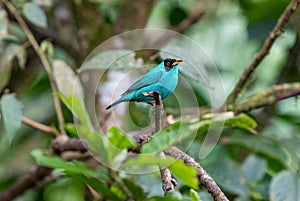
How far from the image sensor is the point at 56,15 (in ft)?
5.08

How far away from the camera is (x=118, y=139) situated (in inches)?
25.8

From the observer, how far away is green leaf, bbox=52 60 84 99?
0.95 m

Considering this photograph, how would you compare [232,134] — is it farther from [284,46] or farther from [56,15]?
[56,15]

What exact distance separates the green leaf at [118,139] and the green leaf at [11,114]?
26cm

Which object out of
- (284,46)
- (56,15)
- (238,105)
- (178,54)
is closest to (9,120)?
(178,54)

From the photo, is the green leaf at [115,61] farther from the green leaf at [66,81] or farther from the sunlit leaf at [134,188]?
the sunlit leaf at [134,188]

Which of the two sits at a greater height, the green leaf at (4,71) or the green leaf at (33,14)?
the green leaf at (33,14)

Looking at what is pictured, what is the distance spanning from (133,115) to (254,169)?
413 mm

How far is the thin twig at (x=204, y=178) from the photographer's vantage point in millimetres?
575

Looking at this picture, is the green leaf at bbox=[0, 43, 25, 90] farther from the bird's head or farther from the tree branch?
the bird's head

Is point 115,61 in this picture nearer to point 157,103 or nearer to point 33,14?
point 33,14

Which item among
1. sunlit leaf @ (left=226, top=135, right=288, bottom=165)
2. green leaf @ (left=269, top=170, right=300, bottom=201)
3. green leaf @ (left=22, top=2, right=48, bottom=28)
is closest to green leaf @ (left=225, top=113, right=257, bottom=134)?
green leaf @ (left=269, top=170, right=300, bottom=201)

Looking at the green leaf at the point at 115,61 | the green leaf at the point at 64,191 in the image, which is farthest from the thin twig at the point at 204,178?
the green leaf at the point at 64,191

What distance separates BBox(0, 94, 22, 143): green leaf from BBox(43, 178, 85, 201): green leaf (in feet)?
1.22
